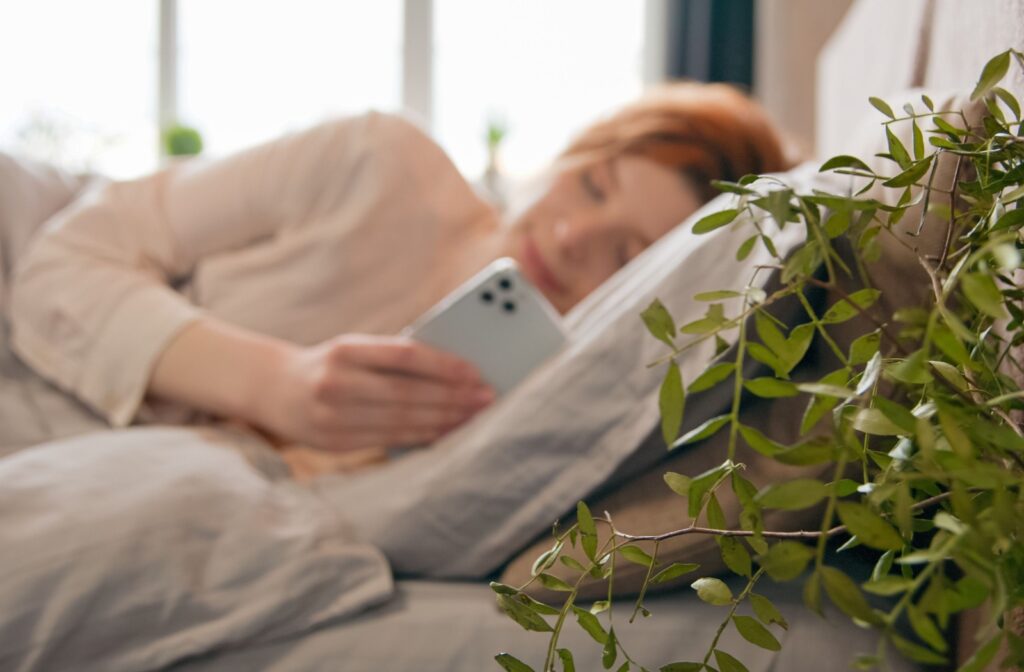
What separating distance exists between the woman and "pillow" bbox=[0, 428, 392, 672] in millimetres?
378

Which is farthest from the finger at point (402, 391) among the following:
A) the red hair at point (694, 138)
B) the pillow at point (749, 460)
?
the red hair at point (694, 138)

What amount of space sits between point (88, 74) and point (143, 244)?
3.45m

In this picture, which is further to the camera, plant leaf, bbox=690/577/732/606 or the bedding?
the bedding

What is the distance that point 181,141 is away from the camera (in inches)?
151

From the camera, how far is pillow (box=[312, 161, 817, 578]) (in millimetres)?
725

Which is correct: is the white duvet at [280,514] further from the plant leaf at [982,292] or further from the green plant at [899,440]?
the plant leaf at [982,292]

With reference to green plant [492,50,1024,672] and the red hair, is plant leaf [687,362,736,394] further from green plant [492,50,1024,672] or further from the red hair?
the red hair

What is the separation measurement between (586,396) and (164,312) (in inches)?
25.0

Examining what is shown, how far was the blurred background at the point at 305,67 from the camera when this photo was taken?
4.19 metres

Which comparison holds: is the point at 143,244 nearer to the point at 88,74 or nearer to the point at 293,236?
the point at 293,236

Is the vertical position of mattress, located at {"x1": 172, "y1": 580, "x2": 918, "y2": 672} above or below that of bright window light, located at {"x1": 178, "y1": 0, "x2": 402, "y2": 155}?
below

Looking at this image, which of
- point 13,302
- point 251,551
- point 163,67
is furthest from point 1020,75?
point 163,67

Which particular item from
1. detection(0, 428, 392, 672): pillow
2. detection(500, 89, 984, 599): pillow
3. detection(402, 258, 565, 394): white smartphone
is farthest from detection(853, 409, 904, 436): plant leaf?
detection(402, 258, 565, 394): white smartphone

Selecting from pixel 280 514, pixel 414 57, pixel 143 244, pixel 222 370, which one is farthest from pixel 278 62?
pixel 280 514
